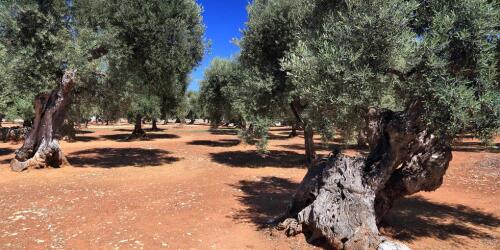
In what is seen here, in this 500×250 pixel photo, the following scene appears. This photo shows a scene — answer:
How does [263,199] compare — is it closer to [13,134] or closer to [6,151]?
[6,151]

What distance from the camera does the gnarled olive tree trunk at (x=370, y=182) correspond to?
7.82 m

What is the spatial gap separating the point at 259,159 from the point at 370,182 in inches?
591

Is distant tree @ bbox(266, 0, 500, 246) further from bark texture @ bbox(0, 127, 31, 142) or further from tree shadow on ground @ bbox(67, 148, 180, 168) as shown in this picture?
bark texture @ bbox(0, 127, 31, 142)

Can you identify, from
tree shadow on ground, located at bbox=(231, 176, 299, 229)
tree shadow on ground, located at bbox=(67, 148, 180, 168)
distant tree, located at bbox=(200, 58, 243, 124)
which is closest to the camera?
tree shadow on ground, located at bbox=(231, 176, 299, 229)

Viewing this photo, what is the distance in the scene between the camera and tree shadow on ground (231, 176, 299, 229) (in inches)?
402

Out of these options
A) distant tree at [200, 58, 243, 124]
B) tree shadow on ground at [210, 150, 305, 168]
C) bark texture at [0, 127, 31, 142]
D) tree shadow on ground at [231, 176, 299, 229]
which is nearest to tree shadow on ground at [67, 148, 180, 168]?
tree shadow on ground at [210, 150, 305, 168]

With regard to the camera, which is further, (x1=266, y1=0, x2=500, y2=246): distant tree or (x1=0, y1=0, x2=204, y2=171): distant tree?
(x1=0, y1=0, x2=204, y2=171): distant tree

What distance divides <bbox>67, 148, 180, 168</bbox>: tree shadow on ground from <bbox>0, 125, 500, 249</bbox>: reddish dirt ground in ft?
1.21

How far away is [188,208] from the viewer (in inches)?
434

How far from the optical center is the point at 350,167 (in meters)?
8.95

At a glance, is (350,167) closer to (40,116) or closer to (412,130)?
(412,130)

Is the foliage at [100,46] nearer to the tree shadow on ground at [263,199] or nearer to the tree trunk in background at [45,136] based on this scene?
the tree trunk in background at [45,136]

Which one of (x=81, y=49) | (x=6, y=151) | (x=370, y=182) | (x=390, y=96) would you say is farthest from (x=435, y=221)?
(x=6, y=151)

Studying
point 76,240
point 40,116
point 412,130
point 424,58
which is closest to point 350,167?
point 412,130
